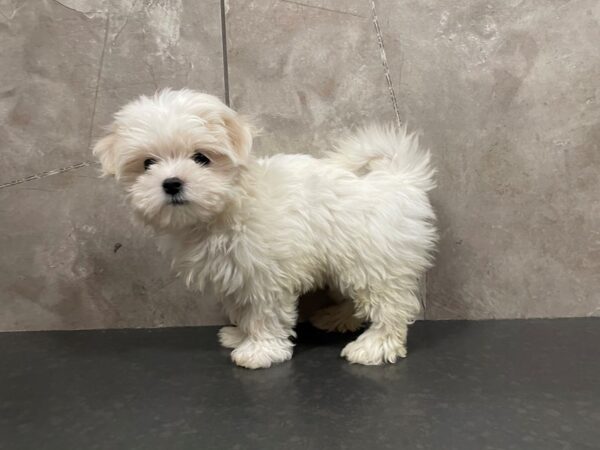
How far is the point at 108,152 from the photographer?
46.1 inches

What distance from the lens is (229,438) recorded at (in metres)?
1.01

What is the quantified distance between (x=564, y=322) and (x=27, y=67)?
1.70 metres

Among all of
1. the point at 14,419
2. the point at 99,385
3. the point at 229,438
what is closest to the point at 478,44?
the point at 229,438

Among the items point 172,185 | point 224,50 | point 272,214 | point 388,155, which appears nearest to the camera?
point 172,185

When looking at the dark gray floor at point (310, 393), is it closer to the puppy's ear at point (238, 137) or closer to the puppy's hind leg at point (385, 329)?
the puppy's hind leg at point (385, 329)

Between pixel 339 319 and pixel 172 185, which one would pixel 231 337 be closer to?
pixel 339 319

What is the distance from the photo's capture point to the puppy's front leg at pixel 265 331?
1.31 m

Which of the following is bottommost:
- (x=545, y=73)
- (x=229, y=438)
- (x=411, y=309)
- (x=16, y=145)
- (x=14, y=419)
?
(x=14, y=419)

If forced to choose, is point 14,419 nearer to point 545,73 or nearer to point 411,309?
point 411,309

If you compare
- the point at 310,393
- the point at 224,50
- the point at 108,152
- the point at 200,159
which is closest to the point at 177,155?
the point at 200,159

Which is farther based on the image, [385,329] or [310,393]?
[385,329]

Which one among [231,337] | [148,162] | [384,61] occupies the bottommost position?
[231,337]

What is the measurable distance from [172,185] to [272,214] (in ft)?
0.83

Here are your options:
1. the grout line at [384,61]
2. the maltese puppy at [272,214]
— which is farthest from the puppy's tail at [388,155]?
the grout line at [384,61]
